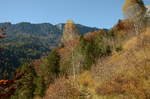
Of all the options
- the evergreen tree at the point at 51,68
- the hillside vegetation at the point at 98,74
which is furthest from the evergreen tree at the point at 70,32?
the evergreen tree at the point at 51,68

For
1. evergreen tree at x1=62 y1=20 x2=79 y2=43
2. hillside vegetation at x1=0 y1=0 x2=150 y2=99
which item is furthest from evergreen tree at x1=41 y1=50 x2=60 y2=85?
evergreen tree at x1=62 y1=20 x2=79 y2=43

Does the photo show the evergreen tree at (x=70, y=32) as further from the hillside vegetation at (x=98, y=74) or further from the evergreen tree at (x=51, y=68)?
the evergreen tree at (x=51, y=68)

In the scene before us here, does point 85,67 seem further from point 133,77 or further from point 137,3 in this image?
point 133,77

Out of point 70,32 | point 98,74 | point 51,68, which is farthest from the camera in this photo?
point 51,68

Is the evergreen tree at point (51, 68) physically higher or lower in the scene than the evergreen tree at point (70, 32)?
lower

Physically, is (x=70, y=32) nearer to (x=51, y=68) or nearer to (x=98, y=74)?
(x=51, y=68)

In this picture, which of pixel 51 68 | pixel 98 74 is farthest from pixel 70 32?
pixel 98 74

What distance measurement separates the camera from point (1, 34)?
19.7 ft

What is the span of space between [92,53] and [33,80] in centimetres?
1344

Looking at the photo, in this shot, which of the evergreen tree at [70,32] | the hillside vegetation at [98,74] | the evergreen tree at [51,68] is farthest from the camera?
the evergreen tree at [51,68]

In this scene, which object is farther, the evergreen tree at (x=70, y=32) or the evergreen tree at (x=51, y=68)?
the evergreen tree at (x=51, y=68)

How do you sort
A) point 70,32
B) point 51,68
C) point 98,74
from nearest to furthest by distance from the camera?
point 98,74, point 70,32, point 51,68

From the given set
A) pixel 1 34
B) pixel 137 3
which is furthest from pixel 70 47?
pixel 1 34

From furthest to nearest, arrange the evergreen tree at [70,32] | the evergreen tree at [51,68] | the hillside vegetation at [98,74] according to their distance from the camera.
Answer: the evergreen tree at [51,68], the evergreen tree at [70,32], the hillside vegetation at [98,74]
